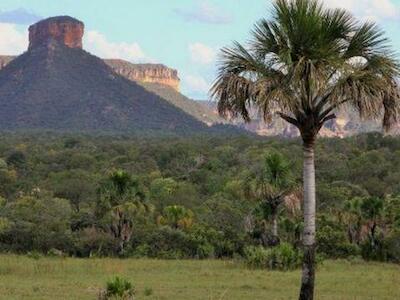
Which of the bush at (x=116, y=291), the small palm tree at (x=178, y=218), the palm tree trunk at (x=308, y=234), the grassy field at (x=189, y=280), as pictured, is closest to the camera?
the palm tree trunk at (x=308, y=234)

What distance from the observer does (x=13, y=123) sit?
16650cm

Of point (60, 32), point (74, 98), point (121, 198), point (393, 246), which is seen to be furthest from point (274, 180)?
point (60, 32)

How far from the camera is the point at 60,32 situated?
18862 centimetres

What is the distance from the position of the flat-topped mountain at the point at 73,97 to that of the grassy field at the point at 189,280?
422ft

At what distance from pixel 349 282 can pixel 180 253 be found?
16.7 metres

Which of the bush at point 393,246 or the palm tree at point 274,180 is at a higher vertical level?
the palm tree at point 274,180

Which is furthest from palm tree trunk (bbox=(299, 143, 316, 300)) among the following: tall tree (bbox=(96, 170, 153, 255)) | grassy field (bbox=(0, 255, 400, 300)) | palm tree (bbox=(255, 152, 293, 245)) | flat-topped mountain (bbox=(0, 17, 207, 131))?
flat-topped mountain (bbox=(0, 17, 207, 131))

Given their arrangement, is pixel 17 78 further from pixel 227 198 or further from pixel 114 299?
pixel 114 299

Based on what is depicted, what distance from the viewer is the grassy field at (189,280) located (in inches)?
776

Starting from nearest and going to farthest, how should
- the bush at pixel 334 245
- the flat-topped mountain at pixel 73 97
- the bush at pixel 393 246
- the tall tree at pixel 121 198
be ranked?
1. the tall tree at pixel 121 198
2. the bush at pixel 393 246
3. the bush at pixel 334 245
4. the flat-topped mountain at pixel 73 97

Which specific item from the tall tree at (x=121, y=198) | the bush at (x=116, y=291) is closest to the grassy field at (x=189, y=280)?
the bush at (x=116, y=291)

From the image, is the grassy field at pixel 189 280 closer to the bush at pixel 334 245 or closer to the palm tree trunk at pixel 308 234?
the palm tree trunk at pixel 308 234

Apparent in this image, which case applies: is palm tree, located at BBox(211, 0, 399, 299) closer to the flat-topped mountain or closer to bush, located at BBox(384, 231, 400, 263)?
bush, located at BBox(384, 231, 400, 263)

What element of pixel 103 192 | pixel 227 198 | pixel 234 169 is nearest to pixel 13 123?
pixel 234 169
